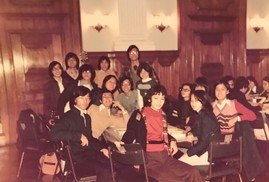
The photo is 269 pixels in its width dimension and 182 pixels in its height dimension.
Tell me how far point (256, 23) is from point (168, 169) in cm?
688

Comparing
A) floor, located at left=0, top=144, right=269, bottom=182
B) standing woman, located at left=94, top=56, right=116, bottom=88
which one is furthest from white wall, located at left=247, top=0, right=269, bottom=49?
standing woman, located at left=94, top=56, right=116, bottom=88

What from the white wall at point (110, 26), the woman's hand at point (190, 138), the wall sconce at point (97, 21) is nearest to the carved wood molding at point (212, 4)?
the white wall at point (110, 26)

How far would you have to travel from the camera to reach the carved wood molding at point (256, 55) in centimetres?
872

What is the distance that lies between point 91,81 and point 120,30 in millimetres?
2091

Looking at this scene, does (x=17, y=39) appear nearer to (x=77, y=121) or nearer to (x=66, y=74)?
(x=66, y=74)

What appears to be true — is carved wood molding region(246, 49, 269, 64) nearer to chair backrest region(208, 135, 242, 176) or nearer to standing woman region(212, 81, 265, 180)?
standing woman region(212, 81, 265, 180)

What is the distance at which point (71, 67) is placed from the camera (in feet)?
18.6

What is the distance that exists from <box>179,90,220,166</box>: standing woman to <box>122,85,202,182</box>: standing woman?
18 cm

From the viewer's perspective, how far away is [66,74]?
5.61 m

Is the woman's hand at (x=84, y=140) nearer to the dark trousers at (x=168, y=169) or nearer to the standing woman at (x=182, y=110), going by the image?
the dark trousers at (x=168, y=169)

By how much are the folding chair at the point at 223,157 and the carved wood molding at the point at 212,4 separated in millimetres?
5510

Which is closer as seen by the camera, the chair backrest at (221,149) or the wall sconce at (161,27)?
the chair backrest at (221,149)

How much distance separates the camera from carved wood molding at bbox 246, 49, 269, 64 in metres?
8.72

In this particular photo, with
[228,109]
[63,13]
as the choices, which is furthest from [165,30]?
[228,109]
